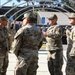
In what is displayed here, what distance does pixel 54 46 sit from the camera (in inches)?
369

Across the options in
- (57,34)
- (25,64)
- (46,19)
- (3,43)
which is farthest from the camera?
(46,19)

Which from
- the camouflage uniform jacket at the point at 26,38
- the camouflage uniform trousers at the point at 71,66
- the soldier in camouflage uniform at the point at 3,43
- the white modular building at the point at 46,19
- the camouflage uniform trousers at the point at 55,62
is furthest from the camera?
the white modular building at the point at 46,19

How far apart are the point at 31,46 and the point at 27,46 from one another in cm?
9

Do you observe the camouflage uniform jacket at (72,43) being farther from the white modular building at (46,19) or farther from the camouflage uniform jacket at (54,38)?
the white modular building at (46,19)

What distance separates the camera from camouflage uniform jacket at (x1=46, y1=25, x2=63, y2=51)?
9.27 m

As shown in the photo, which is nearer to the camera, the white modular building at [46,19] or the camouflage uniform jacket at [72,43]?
the camouflage uniform jacket at [72,43]

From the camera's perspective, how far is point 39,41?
8.02 metres

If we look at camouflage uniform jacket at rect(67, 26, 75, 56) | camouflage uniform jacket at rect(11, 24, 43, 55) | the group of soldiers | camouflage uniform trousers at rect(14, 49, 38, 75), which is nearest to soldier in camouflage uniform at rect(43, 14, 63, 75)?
the group of soldiers

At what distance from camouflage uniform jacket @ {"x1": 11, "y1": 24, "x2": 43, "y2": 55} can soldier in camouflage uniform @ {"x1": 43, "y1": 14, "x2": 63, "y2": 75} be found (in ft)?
4.57

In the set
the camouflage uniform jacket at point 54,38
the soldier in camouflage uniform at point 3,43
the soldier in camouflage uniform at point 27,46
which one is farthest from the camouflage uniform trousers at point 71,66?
the soldier in camouflage uniform at point 3,43

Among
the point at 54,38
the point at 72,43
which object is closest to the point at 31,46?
the point at 72,43

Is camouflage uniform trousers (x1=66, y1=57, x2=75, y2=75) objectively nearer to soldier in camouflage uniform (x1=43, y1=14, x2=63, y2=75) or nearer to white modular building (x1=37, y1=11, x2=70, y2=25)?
soldier in camouflage uniform (x1=43, y1=14, x2=63, y2=75)

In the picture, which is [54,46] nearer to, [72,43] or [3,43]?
[72,43]

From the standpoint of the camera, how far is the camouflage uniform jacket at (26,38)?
7.77 metres
